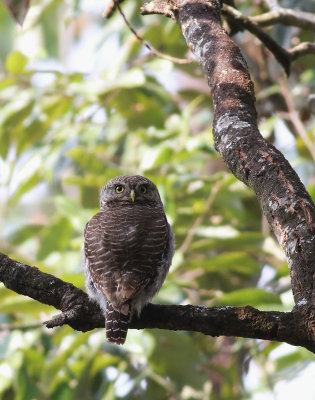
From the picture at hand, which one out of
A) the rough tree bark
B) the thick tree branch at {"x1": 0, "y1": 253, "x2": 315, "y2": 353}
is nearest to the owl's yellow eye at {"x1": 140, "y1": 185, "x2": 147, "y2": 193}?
the rough tree bark

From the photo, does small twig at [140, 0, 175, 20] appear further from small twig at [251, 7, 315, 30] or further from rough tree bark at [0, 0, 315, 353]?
small twig at [251, 7, 315, 30]

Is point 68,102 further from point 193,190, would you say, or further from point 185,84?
point 185,84

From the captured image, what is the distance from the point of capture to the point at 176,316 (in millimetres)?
2357

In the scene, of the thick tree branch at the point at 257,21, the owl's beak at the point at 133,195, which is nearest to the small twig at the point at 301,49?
the thick tree branch at the point at 257,21

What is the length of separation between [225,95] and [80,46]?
7.00 metres

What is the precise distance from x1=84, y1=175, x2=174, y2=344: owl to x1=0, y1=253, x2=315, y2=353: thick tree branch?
0.30 meters

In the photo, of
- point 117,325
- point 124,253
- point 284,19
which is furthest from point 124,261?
point 284,19

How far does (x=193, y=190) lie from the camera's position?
5.46 m

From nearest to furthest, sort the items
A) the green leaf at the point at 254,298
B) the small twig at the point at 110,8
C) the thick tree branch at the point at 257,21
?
the thick tree branch at the point at 257,21
the small twig at the point at 110,8
the green leaf at the point at 254,298

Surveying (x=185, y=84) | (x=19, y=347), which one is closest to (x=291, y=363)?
(x=19, y=347)

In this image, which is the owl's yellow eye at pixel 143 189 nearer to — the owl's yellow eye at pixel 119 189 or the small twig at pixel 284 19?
the owl's yellow eye at pixel 119 189

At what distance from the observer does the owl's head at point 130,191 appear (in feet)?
15.6

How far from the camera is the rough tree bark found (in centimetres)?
205

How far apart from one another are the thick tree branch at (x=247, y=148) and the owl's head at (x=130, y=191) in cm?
180
